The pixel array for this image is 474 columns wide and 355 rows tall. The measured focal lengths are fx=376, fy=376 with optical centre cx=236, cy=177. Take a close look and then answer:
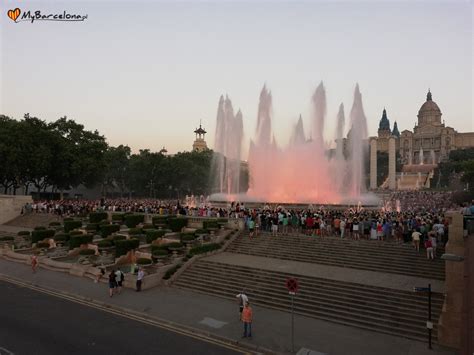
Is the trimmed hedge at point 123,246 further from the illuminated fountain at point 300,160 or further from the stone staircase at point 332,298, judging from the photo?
the illuminated fountain at point 300,160

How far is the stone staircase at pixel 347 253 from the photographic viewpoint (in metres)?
19.3

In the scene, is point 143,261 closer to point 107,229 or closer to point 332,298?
point 107,229

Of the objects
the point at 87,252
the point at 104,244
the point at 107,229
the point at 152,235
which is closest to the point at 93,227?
the point at 107,229

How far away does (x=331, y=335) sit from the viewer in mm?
13805

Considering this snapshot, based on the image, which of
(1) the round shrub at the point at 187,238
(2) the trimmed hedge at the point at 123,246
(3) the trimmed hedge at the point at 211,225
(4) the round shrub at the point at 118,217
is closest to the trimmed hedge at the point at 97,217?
(4) the round shrub at the point at 118,217

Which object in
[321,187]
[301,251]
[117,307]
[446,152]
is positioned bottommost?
[117,307]

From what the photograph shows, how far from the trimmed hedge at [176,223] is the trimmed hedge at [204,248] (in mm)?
6671

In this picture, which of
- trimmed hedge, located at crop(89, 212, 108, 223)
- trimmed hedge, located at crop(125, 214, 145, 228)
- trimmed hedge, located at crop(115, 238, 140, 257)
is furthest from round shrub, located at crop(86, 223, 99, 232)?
trimmed hedge, located at crop(115, 238, 140, 257)

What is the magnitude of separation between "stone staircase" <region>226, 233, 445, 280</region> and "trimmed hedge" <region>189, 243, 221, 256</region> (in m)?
1.10

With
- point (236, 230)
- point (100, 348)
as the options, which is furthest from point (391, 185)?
point (100, 348)

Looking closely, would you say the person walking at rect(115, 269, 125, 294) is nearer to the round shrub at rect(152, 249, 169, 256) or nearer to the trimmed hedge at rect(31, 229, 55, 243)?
the round shrub at rect(152, 249, 169, 256)

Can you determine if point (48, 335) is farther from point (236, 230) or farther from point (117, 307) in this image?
point (236, 230)

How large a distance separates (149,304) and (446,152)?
178 metres

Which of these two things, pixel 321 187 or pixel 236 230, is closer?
pixel 236 230
